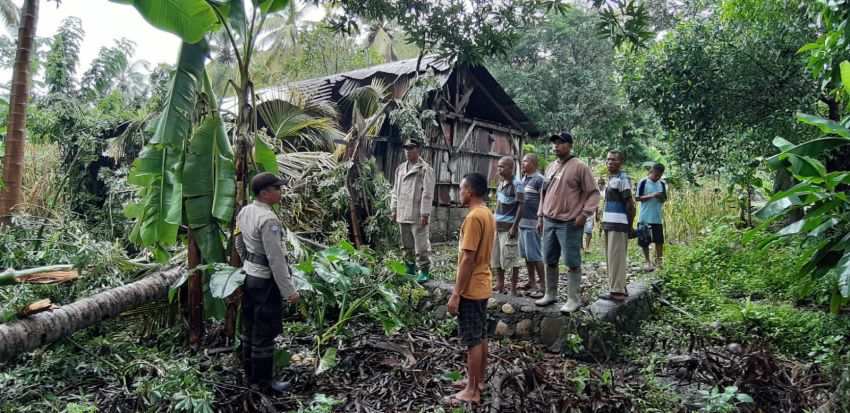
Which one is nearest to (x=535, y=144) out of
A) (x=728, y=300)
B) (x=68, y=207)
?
(x=728, y=300)

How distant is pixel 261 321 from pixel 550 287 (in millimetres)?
2869

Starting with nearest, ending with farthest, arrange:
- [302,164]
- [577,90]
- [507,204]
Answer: [507,204], [302,164], [577,90]

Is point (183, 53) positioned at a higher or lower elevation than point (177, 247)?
higher

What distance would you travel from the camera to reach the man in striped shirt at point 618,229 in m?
5.09

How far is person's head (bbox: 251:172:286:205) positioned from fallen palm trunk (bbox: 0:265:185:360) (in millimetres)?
1968

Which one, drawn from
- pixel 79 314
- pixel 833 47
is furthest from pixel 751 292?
pixel 79 314

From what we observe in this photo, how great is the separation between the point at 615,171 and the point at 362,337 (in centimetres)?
328

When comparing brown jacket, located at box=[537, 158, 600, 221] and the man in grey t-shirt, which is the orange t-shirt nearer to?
brown jacket, located at box=[537, 158, 600, 221]

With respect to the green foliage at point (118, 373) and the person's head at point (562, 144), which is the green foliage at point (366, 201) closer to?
the green foliage at point (118, 373)

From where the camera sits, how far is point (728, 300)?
614 cm

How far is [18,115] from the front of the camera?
272 inches

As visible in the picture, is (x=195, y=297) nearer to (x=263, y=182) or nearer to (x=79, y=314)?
(x=79, y=314)

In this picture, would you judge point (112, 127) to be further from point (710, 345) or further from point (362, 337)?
point (710, 345)

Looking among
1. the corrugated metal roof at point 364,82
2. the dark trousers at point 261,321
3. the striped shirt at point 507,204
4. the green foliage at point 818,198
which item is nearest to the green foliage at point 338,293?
the dark trousers at point 261,321
